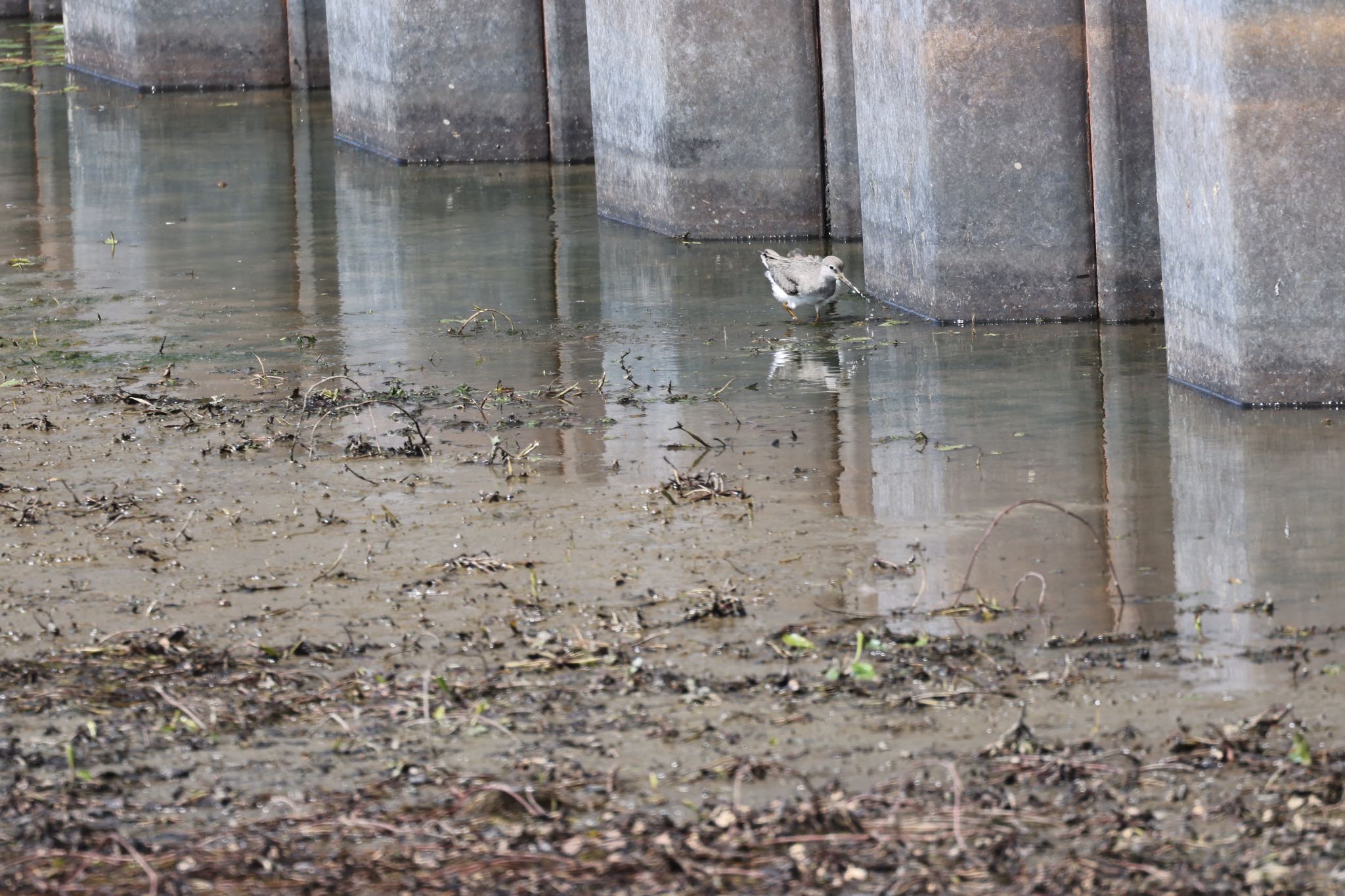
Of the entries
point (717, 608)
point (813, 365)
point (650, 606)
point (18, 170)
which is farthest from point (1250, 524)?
point (18, 170)

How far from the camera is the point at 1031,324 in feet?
40.2

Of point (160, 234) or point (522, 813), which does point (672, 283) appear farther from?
point (522, 813)

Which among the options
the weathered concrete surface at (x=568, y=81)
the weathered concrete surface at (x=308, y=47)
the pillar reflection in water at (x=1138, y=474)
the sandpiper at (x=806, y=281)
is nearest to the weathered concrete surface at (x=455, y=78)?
the weathered concrete surface at (x=568, y=81)

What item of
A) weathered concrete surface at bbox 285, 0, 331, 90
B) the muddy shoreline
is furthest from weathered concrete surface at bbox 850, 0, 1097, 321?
weathered concrete surface at bbox 285, 0, 331, 90

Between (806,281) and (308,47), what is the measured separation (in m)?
14.2

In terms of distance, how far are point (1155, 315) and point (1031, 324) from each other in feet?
2.22

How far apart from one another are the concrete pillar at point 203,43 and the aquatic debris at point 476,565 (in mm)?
18333

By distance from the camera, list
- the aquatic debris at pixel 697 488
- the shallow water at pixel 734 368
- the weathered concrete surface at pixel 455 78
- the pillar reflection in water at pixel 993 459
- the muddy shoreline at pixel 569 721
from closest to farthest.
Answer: the muddy shoreline at pixel 569 721 → the pillar reflection in water at pixel 993 459 → the shallow water at pixel 734 368 → the aquatic debris at pixel 697 488 → the weathered concrete surface at pixel 455 78

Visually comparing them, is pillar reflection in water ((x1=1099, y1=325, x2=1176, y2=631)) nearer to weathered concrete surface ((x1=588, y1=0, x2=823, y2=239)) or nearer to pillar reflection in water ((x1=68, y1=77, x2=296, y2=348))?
weathered concrete surface ((x1=588, y1=0, x2=823, y2=239))

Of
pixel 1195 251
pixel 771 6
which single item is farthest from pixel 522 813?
pixel 771 6

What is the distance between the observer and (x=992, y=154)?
12.0 meters

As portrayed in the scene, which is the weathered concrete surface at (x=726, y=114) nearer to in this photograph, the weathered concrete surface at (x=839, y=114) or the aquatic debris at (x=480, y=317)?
the weathered concrete surface at (x=839, y=114)

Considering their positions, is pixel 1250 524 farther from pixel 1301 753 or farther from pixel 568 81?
pixel 568 81

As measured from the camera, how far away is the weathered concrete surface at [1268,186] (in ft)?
31.7
